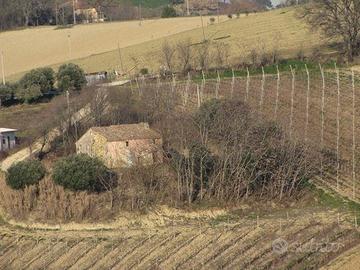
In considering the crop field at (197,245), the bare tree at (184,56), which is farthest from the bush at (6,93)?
the crop field at (197,245)

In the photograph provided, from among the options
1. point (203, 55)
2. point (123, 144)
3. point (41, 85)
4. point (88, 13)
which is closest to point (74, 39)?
point (88, 13)

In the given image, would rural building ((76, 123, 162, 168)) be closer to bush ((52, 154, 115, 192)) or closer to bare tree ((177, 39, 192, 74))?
bush ((52, 154, 115, 192))

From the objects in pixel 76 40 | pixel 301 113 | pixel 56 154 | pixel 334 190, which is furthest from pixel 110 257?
pixel 76 40

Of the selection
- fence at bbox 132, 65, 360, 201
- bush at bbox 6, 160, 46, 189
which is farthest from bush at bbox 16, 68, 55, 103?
bush at bbox 6, 160, 46, 189

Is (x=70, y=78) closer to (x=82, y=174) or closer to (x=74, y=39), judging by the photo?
(x=82, y=174)

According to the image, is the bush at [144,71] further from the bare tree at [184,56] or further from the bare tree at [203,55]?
the bare tree at [203,55]
